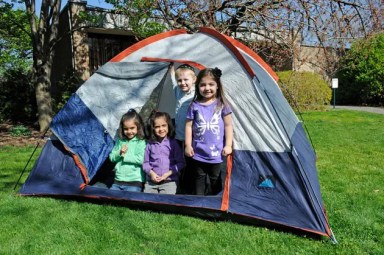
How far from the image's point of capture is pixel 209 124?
350 centimetres

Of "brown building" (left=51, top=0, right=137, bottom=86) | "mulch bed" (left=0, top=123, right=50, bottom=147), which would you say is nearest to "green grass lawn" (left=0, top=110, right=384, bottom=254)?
"mulch bed" (left=0, top=123, right=50, bottom=147)

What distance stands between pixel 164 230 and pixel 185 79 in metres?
1.44

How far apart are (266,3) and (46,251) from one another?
6036 millimetres

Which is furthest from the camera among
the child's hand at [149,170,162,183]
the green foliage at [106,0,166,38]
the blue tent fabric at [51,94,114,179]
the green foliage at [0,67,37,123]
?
the green foliage at [0,67,37,123]

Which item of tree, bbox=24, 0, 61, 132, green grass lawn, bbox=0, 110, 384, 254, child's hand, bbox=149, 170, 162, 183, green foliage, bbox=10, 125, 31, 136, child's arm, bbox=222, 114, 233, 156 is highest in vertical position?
tree, bbox=24, 0, 61, 132

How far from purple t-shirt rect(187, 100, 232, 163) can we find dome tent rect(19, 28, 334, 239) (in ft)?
0.44

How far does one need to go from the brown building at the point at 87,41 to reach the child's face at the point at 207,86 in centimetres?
762

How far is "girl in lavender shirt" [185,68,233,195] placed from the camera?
348 centimetres

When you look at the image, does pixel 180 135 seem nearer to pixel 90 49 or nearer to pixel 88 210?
pixel 88 210

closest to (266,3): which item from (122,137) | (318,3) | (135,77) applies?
(318,3)

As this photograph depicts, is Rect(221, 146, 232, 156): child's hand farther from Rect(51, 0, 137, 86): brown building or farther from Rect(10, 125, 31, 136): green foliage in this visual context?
Rect(51, 0, 137, 86): brown building

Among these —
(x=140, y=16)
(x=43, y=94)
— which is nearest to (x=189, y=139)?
(x=140, y=16)

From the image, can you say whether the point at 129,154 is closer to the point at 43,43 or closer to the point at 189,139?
the point at 189,139

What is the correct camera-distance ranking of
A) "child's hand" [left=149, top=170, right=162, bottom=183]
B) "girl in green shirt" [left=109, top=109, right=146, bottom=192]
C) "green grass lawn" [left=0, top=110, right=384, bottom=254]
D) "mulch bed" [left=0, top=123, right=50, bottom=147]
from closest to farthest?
"green grass lawn" [left=0, top=110, right=384, bottom=254]
"child's hand" [left=149, top=170, right=162, bottom=183]
"girl in green shirt" [left=109, top=109, right=146, bottom=192]
"mulch bed" [left=0, top=123, right=50, bottom=147]
